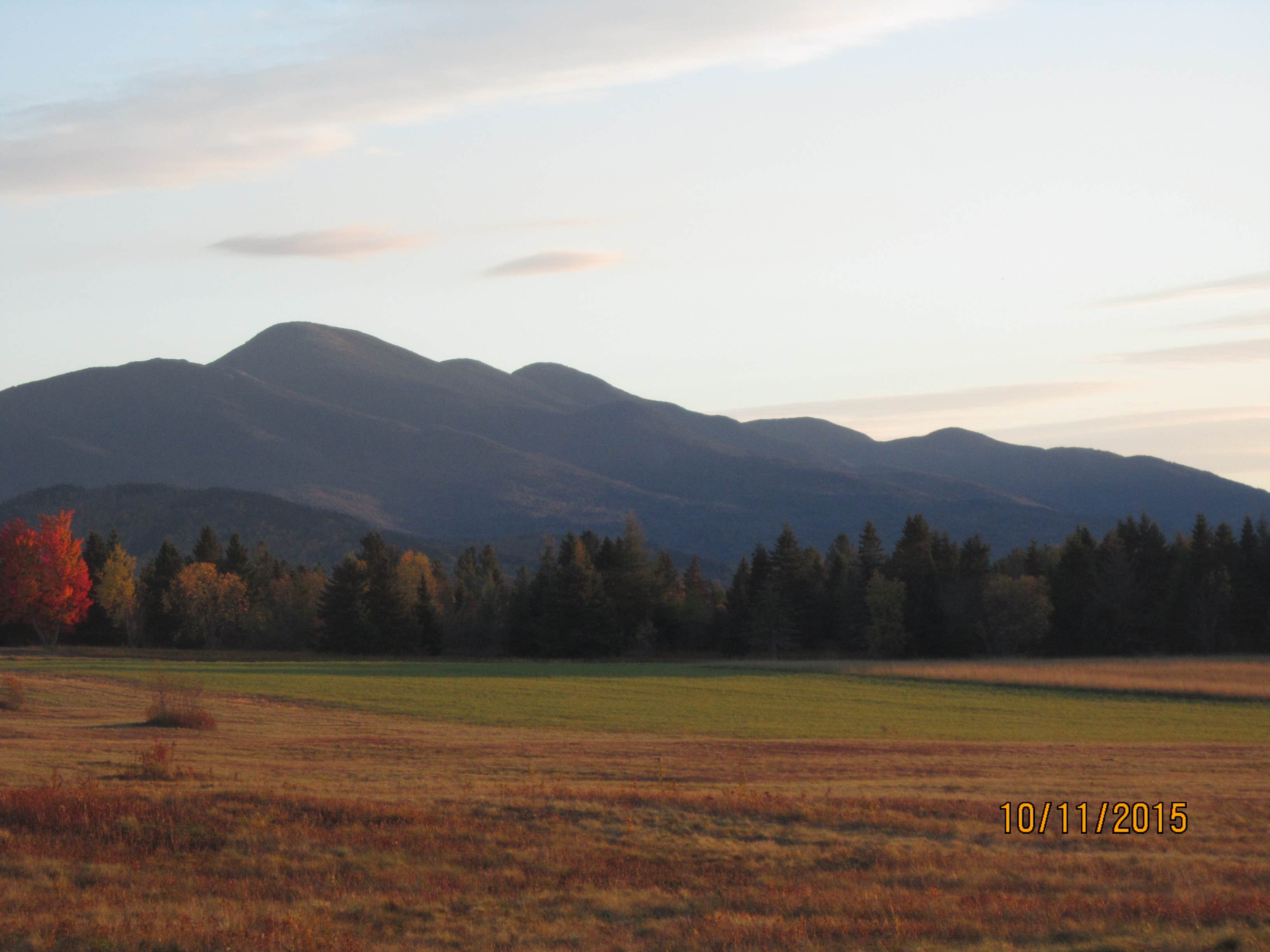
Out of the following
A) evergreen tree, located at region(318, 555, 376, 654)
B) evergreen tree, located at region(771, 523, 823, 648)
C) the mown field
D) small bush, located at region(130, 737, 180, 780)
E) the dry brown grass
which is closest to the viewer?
the mown field

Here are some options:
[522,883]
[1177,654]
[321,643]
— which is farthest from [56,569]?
[1177,654]

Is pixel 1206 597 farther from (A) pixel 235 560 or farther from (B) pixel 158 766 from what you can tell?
(B) pixel 158 766

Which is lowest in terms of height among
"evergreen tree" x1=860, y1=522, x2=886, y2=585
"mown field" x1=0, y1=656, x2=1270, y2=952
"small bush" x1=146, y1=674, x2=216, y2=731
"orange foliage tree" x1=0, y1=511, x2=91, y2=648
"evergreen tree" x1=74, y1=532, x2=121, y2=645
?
"evergreen tree" x1=74, y1=532, x2=121, y2=645

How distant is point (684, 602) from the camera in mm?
102250

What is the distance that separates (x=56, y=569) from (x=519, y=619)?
35.2 meters

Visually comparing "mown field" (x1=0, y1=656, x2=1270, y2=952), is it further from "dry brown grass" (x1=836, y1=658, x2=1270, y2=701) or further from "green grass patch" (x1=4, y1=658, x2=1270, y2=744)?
"dry brown grass" (x1=836, y1=658, x2=1270, y2=701)

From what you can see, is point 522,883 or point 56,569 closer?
point 522,883

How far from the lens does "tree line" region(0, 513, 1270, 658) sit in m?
85.6

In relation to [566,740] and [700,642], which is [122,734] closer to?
[566,740]

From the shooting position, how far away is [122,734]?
1160 inches

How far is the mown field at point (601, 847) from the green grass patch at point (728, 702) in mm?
8447

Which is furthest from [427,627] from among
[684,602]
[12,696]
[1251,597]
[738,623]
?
[1251,597]

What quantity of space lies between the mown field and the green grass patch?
8.45 meters

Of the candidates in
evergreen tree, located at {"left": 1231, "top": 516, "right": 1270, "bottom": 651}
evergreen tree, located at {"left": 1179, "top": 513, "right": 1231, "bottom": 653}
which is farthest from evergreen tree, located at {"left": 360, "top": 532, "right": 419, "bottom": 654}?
evergreen tree, located at {"left": 1231, "top": 516, "right": 1270, "bottom": 651}
